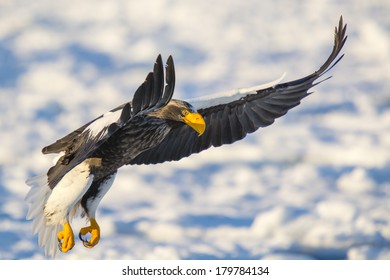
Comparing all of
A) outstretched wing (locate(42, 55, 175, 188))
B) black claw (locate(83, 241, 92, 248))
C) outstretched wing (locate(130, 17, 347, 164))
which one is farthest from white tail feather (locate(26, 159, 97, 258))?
→ outstretched wing (locate(130, 17, 347, 164))

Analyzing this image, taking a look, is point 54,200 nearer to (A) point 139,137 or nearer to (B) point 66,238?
(B) point 66,238

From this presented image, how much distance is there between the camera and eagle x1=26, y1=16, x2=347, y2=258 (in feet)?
24.1

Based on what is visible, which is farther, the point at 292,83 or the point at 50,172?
the point at 292,83

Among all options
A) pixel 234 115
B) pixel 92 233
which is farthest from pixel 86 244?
pixel 234 115

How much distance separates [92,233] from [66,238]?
1.19 feet

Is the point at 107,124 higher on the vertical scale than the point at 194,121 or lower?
lower

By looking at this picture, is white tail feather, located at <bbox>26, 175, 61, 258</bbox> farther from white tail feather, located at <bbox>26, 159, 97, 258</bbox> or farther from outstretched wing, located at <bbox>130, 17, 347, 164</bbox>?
outstretched wing, located at <bbox>130, 17, 347, 164</bbox>

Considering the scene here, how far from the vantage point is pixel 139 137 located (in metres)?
7.86

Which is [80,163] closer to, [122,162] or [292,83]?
[122,162]

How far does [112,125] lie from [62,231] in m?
1.47

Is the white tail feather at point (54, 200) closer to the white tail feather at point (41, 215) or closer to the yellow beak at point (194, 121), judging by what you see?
the white tail feather at point (41, 215)

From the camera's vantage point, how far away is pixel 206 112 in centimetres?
880
